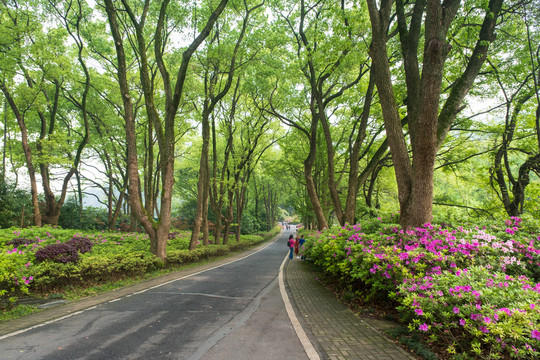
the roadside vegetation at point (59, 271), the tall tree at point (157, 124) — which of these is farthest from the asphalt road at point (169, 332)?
the tall tree at point (157, 124)

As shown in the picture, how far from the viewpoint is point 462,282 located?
343 cm

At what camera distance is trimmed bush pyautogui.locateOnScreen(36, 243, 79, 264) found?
274 inches

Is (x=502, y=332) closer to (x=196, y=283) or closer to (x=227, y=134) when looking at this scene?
(x=196, y=283)

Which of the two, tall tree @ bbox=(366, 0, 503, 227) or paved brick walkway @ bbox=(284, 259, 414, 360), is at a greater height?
tall tree @ bbox=(366, 0, 503, 227)

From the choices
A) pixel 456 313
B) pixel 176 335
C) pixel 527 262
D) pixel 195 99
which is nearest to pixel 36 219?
pixel 195 99

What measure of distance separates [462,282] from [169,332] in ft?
14.4

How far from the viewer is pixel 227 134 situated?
734 inches

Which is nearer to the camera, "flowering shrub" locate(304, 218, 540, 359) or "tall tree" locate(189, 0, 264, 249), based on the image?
"flowering shrub" locate(304, 218, 540, 359)

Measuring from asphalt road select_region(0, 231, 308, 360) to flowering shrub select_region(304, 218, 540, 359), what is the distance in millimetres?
1797

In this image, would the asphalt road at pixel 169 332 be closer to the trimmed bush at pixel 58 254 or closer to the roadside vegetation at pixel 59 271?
the roadside vegetation at pixel 59 271

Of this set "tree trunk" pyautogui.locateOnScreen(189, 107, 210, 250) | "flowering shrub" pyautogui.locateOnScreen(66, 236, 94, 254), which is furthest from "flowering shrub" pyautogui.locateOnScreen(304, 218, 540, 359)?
"tree trunk" pyautogui.locateOnScreen(189, 107, 210, 250)

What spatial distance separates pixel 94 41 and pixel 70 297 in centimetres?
1338

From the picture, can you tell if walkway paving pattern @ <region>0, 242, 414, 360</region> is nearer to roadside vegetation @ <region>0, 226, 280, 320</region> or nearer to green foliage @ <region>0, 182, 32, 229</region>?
roadside vegetation @ <region>0, 226, 280, 320</region>

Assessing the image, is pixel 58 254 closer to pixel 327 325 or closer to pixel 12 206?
pixel 327 325
